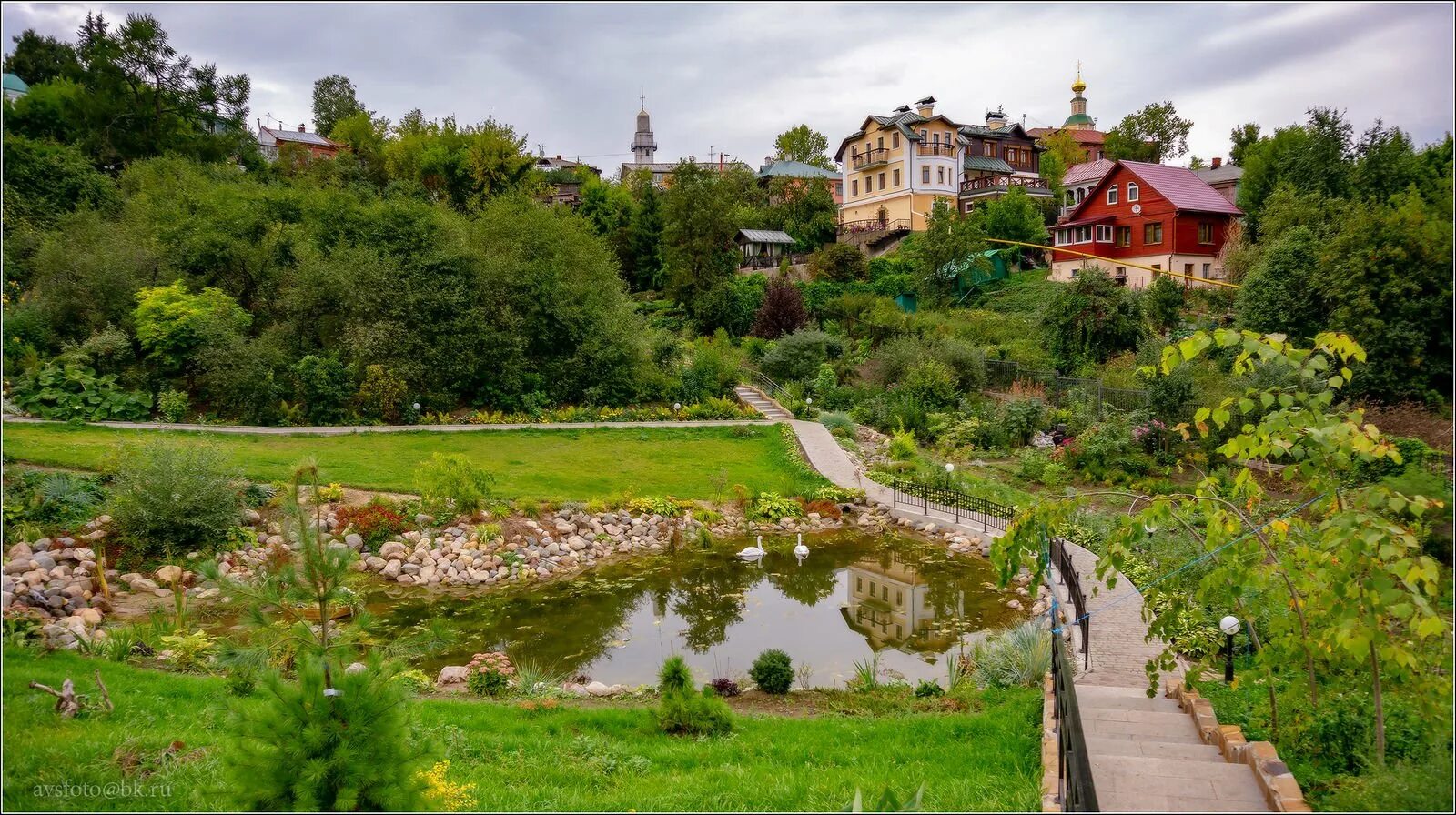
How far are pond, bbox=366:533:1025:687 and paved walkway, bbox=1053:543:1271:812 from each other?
6.23 feet

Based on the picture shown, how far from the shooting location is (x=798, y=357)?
26359mm

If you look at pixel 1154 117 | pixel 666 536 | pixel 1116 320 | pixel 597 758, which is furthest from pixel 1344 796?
pixel 1154 117

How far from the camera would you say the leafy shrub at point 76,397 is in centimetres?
1738

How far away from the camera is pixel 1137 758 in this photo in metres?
5.26

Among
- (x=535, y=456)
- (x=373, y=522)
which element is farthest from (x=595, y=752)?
(x=535, y=456)

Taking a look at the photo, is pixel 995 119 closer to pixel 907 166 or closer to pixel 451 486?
pixel 907 166

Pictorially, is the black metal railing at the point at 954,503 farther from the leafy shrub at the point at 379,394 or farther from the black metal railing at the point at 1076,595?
the leafy shrub at the point at 379,394

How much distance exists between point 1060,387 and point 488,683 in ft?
60.4

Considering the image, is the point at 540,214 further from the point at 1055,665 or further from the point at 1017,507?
the point at 1055,665

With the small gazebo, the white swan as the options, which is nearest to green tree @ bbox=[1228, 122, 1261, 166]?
the small gazebo

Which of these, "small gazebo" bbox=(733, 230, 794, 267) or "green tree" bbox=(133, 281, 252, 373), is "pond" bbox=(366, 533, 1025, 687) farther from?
"small gazebo" bbox=(733, 230, 794, 267)

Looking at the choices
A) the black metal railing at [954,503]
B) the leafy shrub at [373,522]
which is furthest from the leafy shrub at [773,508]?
the leafy shrub at [373,522]

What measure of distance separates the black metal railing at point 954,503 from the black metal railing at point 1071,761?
9.33m

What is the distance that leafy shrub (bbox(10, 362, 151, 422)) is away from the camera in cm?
1738
